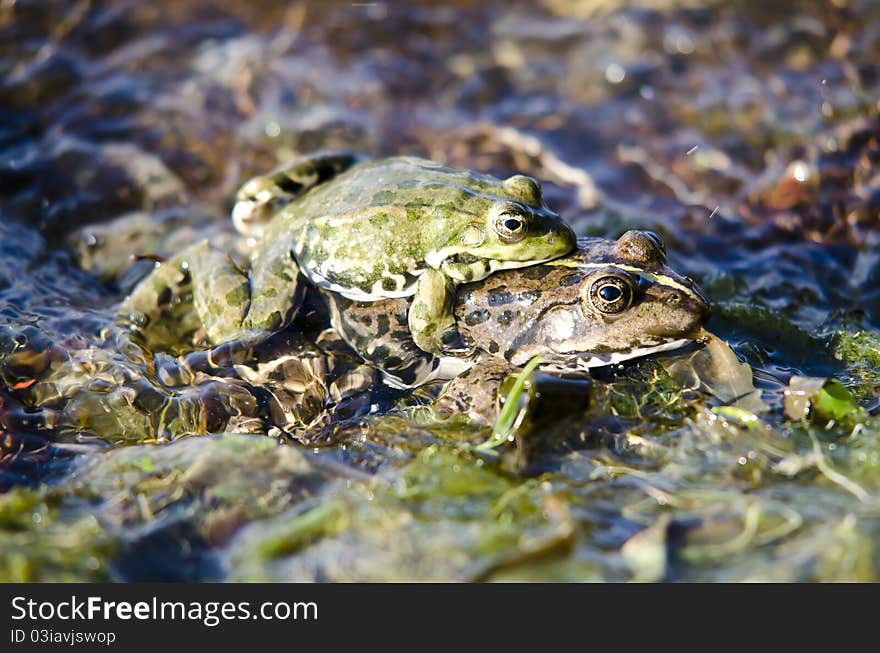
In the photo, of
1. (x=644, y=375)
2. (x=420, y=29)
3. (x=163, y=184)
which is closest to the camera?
(x=644, y=375)

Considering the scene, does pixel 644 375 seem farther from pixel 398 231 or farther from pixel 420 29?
pixel 420 29

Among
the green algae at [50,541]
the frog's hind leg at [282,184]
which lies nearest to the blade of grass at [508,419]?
the green algae at [50,541]

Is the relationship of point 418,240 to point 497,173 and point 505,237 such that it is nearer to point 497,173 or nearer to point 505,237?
point 505,237

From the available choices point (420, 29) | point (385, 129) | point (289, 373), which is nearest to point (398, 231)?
point (289, 373)

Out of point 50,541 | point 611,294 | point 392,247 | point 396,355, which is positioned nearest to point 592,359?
point 611,294

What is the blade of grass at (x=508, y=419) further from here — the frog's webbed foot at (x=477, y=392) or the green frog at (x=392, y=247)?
the green frog at (x=392, y=247)
